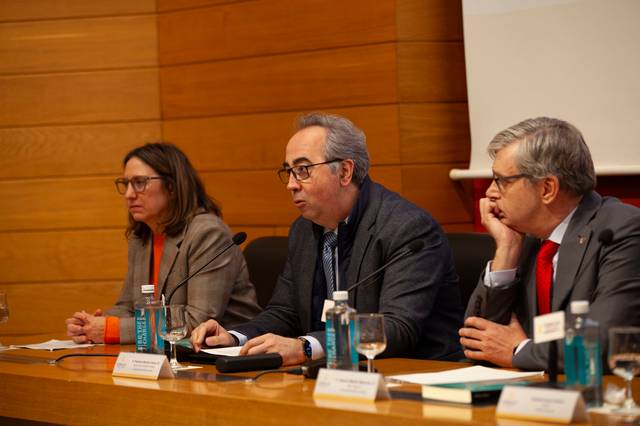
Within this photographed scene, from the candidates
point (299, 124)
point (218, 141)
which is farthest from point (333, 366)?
point (218, 141)

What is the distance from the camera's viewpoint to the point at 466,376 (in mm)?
2303

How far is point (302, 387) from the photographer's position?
2.30 m

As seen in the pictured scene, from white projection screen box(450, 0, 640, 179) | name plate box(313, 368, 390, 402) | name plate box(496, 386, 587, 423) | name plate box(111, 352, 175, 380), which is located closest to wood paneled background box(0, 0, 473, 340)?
white projection screen box(450, 0, 640, 179)

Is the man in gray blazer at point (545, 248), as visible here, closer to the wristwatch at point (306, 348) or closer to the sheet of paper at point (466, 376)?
the sheet of paper at point (466, 376)

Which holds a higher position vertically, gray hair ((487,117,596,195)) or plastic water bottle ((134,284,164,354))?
gray hair ((487,117,596,195))

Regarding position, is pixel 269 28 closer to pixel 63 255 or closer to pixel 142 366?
pixel 63 255

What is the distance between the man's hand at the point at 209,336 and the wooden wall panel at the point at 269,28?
2267mm

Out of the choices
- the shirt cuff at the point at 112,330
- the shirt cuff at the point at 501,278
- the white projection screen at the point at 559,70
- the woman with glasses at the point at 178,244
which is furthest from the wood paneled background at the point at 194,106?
the shirt cuff at the point at 501,278

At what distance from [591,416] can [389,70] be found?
3218 millimetres

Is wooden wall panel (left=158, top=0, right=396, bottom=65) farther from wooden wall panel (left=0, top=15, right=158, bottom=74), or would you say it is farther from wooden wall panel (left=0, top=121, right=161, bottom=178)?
wooden wall panel (left=0, top=121, right=161, bottom=178)

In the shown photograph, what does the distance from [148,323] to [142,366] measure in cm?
20

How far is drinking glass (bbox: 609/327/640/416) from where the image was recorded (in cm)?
185

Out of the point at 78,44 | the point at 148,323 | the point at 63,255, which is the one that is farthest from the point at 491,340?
the point at 78,44

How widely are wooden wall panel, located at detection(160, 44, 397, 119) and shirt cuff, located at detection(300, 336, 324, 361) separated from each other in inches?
89.4
